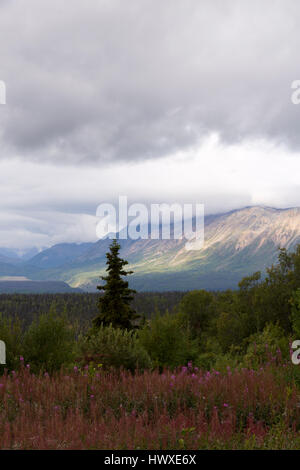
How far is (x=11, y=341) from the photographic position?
9.14m

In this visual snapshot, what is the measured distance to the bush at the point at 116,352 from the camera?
30.8 ft

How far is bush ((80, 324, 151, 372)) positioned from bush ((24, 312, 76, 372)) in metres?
0.56

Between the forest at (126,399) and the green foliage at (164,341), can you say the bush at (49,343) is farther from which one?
the green foliage at (164,341)

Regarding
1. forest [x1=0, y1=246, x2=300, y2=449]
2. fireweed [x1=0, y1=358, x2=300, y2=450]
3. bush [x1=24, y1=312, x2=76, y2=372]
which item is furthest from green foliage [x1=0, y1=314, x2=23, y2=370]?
fireweed [x1=0, y1=358, x2=300, y2=450]

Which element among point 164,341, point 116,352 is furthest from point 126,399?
point 164,341

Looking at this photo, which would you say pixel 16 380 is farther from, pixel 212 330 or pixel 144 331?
pixel 212 330

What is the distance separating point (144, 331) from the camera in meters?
13.6

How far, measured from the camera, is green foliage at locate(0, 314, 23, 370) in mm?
8867

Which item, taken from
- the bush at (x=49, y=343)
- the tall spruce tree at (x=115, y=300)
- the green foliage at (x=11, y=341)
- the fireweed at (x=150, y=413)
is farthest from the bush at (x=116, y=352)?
the tall spruce tree at (x=115, y=300)

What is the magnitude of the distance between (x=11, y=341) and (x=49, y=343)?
36.4 inches

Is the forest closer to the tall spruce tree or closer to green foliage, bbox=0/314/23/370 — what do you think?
green foliage, bbox=0/314/23/370

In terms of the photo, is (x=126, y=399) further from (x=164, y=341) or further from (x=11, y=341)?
(x=164, y=341)

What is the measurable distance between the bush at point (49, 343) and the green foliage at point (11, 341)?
0.62ft
